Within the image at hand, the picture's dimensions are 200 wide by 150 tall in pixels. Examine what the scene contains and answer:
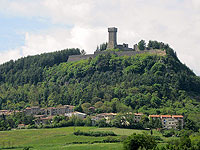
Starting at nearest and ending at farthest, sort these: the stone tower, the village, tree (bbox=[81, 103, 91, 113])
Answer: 1. the village
2. tree (bbox=[81, 103, 91, 113])
3. the stone tower

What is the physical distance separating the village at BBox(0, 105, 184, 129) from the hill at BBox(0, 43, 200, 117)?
12.3 ft

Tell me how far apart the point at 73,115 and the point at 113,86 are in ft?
66.1

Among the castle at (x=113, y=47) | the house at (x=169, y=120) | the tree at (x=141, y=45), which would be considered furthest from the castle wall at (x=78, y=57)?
the house at (x=169, y=120)

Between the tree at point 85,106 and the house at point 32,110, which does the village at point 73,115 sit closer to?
the house at point 32,110

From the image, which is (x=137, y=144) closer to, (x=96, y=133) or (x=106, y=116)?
(x=96, y=133)

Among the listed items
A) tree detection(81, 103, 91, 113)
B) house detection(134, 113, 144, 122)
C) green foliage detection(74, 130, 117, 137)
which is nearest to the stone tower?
tree detection(81, 103, 91, 113)

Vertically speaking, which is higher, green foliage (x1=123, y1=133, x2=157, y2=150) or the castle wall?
the castle wall

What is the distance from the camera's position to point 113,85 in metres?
118

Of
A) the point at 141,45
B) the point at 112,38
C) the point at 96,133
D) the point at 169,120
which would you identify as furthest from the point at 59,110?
the point at 112,38

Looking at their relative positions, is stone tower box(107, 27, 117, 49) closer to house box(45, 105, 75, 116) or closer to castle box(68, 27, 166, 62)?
castle box(68, 27, 166, 62)

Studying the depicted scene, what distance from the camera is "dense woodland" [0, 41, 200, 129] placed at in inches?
4122

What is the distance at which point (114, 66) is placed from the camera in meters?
126

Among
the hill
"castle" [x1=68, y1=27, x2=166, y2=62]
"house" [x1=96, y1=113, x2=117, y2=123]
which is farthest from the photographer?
"castle" [x1=68, y1=27, x2=166, y2=62]

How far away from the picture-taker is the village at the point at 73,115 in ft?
306
